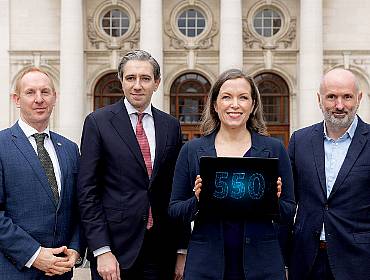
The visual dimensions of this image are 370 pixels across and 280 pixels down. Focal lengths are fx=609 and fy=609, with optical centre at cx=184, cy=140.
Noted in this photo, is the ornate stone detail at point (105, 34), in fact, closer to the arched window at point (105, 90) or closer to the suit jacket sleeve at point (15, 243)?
the arched window at point (105, 90)

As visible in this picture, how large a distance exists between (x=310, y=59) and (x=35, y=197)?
2598 cm

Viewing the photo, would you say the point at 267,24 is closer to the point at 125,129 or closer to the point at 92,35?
the point at 92,35

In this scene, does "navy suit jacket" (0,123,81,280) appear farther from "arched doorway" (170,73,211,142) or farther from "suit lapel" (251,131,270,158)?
"arched doorway" (170,73,211,142)

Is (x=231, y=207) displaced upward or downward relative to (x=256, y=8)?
downward

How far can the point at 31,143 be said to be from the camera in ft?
19.4

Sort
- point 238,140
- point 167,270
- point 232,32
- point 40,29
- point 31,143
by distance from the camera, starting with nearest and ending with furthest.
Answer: point 238,140 → point 31,143 → point 167,270 → point 232,32 → point 40,29

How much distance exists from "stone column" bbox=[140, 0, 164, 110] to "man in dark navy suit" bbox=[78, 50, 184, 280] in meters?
23.6

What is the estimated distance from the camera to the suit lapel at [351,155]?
6168mm

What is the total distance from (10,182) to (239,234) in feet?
7.18

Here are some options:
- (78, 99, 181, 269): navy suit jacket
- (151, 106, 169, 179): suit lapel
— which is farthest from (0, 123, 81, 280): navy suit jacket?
(151, 106, 169, 179): suit lapel

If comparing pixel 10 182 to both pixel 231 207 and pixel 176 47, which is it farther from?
pixel 176 47

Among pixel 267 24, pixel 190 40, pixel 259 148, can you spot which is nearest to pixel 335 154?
pixel 259 148

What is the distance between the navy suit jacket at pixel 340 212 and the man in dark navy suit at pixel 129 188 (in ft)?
4.37

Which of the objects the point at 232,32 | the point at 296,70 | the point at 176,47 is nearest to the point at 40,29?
the point at 176,47
